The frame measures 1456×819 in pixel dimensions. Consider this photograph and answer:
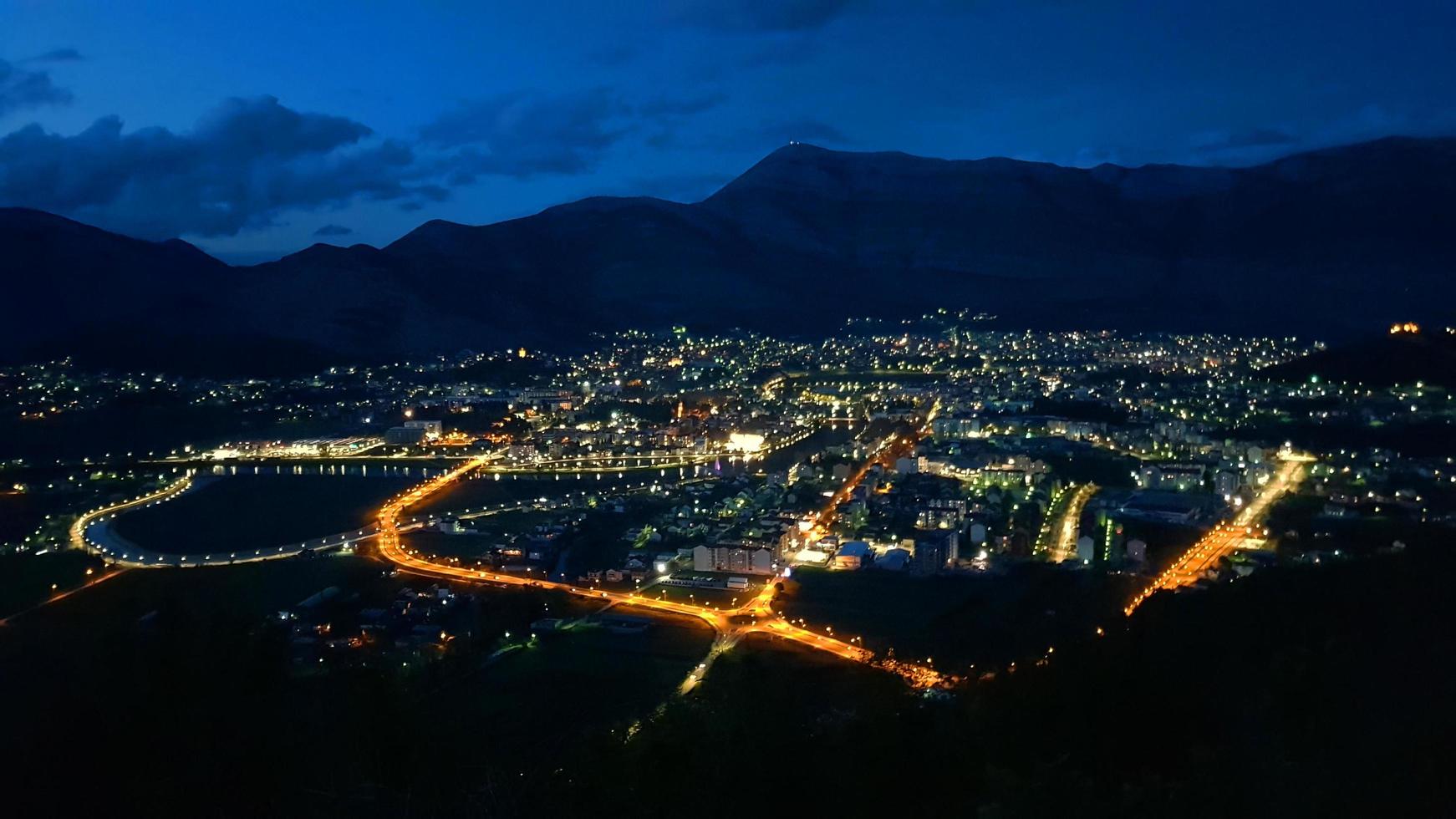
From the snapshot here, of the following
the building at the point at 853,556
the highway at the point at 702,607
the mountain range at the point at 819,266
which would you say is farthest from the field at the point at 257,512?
the mountain range at the point at 819,266

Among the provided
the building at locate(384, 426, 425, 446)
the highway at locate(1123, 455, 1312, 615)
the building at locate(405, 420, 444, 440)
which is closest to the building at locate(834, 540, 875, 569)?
the highway at locate(1123, 455, 1312, 615)

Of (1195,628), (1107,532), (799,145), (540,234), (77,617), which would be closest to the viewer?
(1195,628)

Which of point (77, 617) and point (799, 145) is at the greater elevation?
point (799, 145)

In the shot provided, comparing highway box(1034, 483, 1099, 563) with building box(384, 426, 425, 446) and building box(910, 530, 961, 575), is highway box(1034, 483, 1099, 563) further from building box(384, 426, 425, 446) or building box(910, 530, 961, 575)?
building box(384, 426, 425, 446)

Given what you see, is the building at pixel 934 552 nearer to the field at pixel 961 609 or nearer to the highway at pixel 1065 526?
the field at pixel 961 609

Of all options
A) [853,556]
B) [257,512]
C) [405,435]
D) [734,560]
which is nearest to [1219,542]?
[853,556]

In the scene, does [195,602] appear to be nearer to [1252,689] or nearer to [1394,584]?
[1252,689]

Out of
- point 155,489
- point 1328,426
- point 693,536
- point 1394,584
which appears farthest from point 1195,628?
point 155,489
